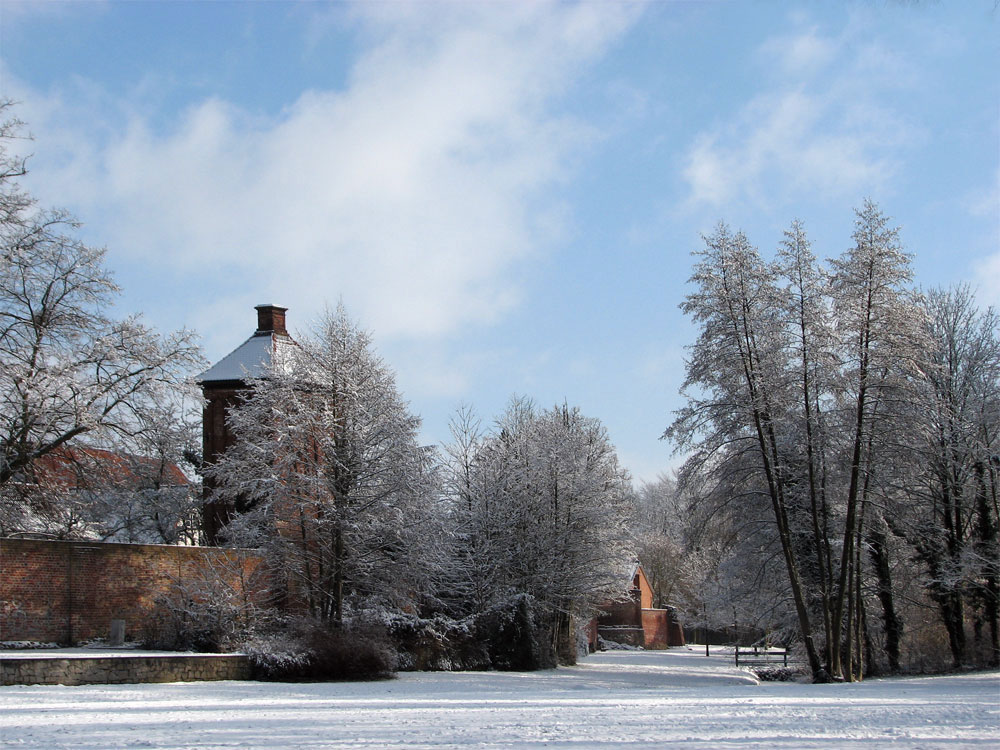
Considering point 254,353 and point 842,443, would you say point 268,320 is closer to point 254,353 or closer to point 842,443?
point 254,353

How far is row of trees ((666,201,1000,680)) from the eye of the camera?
24172 millimetres

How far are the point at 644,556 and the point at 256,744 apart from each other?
264 feet

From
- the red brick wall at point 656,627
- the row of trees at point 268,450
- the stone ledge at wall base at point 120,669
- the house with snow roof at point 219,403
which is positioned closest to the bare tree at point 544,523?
the row of trees at point 268,450

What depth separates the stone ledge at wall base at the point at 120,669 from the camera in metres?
16.5

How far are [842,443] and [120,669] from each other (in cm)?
1803

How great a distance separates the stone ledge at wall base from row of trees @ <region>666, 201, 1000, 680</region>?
13101 millimetres

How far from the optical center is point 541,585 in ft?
125

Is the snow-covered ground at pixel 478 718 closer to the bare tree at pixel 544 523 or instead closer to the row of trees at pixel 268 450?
the row of trees at pixel 268 450

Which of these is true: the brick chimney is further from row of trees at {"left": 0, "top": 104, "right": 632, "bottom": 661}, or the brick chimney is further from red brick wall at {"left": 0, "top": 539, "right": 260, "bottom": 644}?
red brick wall at {"left": 0, "top": 539, "right": 260, "bottom": 644}

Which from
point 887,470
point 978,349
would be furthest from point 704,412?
point 978,349

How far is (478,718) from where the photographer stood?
12250 mm

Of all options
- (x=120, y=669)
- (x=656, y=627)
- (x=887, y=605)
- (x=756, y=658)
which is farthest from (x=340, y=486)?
Answer: (x=656, y=627)

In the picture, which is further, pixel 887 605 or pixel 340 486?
pixel 887 605

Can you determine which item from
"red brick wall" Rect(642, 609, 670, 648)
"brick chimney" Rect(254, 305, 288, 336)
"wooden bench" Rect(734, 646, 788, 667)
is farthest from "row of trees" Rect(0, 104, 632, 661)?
"red brick wall" Rect(642, 609, 670, 648)
